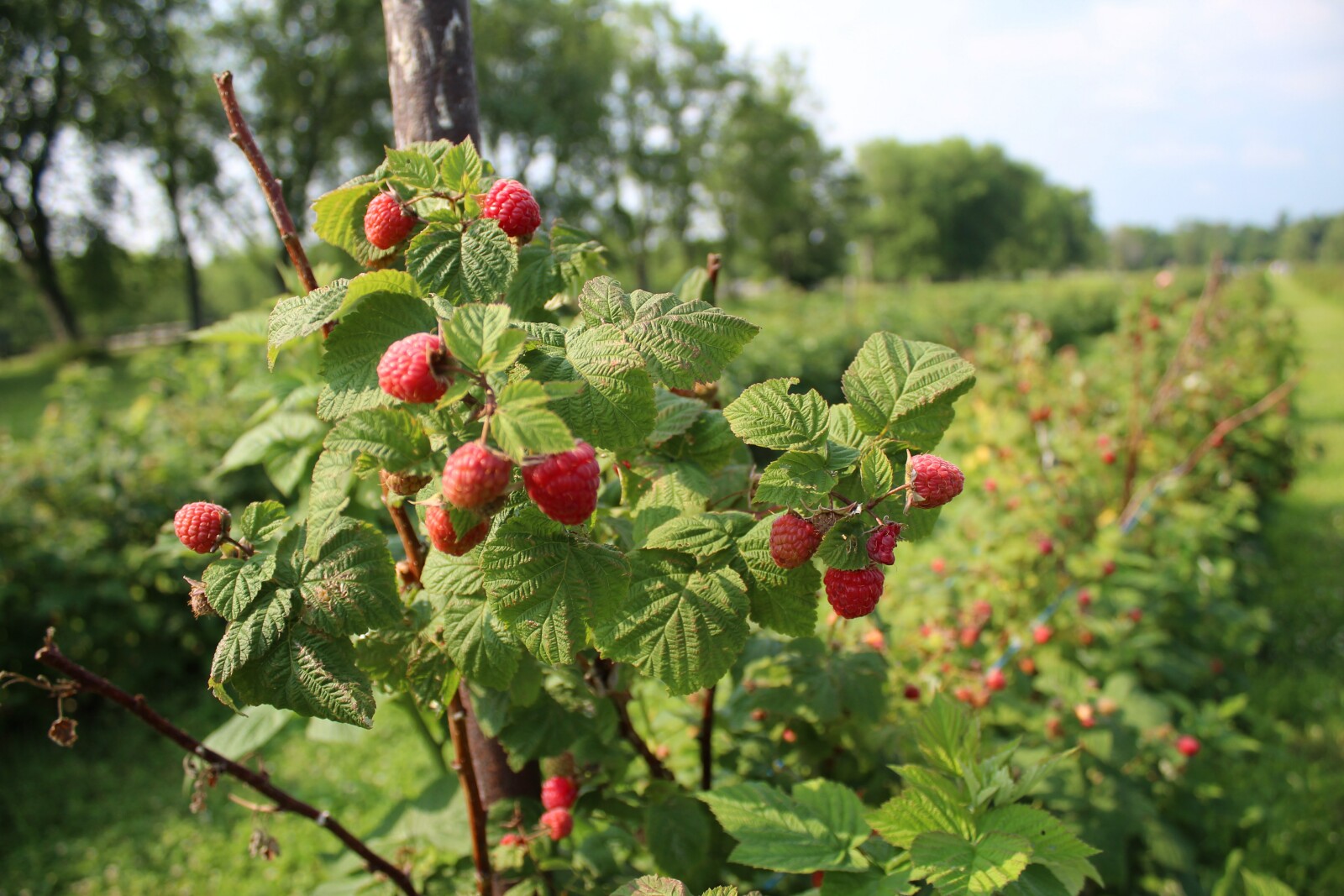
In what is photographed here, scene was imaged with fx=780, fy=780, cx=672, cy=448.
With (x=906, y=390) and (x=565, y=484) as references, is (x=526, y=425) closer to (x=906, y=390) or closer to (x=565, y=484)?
(x=565, y=484)

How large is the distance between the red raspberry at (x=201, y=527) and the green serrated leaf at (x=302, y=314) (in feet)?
0.61

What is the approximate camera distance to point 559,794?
1.22 metres

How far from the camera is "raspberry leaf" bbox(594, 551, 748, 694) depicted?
0.84 metres

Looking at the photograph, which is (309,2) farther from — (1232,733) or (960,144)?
(960,144)

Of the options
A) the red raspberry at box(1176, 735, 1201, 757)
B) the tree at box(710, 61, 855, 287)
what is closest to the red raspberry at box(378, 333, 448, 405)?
the red raspberry at box(1176, 735, 1201, 757)

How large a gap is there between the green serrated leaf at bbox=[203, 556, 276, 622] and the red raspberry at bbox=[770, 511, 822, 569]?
0.53 metres

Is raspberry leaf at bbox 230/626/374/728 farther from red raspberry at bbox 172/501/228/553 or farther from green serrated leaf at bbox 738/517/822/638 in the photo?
green serrated leaf at bbox 738/517/822/638

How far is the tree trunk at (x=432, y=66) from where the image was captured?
4.10 ft

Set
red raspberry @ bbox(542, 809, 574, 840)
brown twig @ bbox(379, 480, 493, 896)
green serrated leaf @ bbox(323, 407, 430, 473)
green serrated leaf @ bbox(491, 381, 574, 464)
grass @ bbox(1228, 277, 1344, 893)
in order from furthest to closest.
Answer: grass @ bbox(1228, 277, 1344, 893) → red raspberry @ bbox(542, 809, 574, 840) → brown twig @ bbox(379, 480, 493, 896) → green serrated leaf @ bbox(323, 407, 430, 473) → green serrated leaf @ bbox(491, 381, 574, 464)

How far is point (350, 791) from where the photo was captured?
11.0 feet

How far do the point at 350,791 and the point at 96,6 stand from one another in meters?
24.1

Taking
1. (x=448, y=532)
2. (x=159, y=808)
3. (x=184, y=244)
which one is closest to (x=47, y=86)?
(x=184, y=244)

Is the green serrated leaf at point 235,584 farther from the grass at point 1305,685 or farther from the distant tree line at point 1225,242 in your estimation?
the distant tree line at point 1225,242

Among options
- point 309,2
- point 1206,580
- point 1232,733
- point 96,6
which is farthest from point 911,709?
point 96,6
